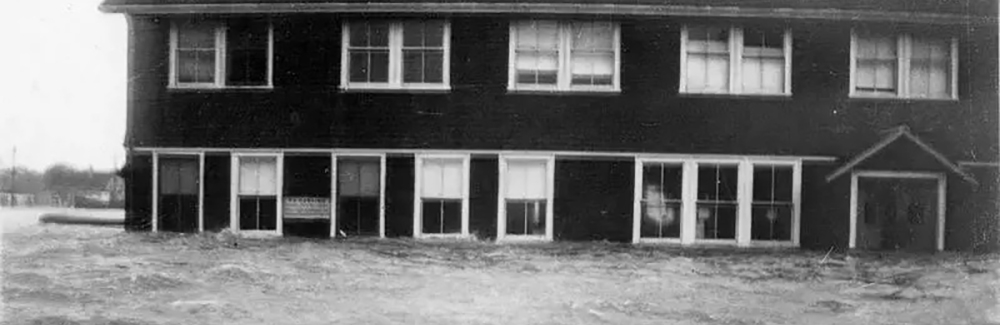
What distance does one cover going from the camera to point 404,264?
6.54 meters

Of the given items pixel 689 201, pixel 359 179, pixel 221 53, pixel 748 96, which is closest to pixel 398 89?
pixel 359 179

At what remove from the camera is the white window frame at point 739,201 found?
6.69 m

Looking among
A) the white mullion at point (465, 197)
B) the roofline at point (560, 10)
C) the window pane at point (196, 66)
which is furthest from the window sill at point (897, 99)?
the window pane at point (196, 66)

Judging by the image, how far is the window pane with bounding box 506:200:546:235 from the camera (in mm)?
6922

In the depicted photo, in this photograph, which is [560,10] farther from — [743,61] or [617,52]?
[743,61]

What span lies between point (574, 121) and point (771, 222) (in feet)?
5.42

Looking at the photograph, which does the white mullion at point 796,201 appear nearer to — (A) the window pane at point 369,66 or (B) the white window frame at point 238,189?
(A) the window pane at point 369,66

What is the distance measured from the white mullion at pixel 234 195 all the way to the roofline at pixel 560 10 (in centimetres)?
113

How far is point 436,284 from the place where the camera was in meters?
6.32

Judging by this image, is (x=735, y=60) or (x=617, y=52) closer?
(x=735, y=60)

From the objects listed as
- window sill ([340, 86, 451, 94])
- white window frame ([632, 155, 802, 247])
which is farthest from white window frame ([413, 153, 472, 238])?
white window frame ([632, 155, 802, 247])

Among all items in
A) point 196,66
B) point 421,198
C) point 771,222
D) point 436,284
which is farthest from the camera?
point 421,198

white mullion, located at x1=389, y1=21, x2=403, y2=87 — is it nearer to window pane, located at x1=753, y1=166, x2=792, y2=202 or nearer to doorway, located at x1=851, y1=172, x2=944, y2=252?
window pane, located at x1=753, y1=166, x2=792, y2=202

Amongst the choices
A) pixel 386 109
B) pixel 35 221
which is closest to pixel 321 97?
pixel 386 109
